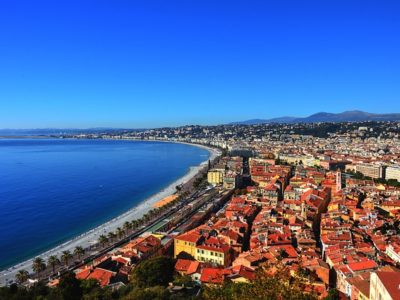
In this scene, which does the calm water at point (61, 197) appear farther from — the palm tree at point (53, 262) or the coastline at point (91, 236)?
the palm tree at point (53, 262)

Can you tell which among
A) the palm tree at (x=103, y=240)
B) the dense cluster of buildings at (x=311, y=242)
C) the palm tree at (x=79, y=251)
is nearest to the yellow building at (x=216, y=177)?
the dense cluster of buildings at (x=311, y=242)

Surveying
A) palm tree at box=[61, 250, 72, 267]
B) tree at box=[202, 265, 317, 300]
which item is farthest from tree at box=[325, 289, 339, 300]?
palm tree at box=[61, 250, 72, 267]

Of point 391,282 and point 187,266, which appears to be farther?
point 187,266

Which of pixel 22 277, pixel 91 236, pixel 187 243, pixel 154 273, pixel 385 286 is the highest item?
pixel 385 286

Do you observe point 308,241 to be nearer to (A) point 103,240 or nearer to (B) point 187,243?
(B) point 187,243

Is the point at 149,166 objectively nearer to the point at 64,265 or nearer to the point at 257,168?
the point at 257,168

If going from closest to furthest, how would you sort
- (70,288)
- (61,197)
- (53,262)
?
(70,288), (53,262), (61,197)

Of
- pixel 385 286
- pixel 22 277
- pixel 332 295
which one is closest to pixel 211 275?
pixel 332 295

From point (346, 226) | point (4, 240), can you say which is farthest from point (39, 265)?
point (346, 226)
